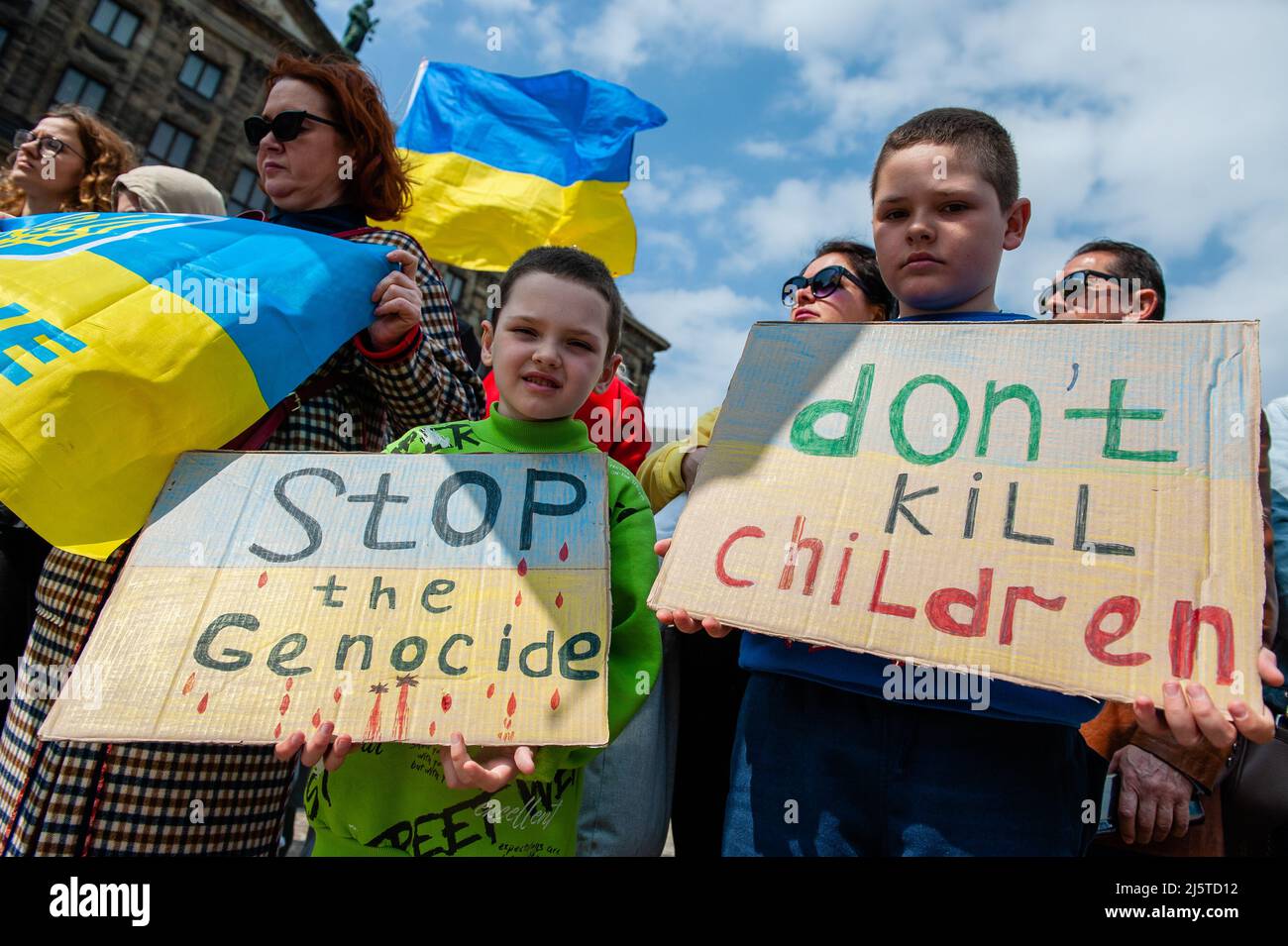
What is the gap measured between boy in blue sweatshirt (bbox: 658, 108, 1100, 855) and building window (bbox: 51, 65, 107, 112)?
926 inches

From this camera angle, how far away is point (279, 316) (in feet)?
5.06

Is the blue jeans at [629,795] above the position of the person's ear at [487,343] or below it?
below

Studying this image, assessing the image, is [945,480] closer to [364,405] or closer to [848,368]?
[848,368]

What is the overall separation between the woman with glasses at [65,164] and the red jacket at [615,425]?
5.68 ft

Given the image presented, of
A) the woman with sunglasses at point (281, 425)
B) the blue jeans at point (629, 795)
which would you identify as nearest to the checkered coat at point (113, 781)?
the woman with sunglasses at point (281, 425)

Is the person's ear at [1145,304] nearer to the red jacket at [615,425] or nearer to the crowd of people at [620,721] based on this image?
the crowd of people at [620,721]

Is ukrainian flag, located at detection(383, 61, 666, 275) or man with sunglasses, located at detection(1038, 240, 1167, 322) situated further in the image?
ukrainian flag, located at detection(383, 61, 666, 275)

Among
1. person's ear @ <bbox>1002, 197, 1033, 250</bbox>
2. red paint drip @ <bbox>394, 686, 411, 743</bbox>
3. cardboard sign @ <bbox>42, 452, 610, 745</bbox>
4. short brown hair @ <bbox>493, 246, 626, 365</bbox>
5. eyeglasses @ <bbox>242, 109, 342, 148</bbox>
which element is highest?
eyeglasses @ <bbox>242, 109, 342, 148</bbox>

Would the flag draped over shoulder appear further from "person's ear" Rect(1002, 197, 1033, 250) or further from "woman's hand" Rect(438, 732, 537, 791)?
"person's ear" Rect(1002, 197, 1033, 250)

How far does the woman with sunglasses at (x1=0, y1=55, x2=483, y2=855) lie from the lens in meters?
1.40

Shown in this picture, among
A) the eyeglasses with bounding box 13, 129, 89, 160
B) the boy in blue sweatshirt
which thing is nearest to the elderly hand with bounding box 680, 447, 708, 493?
the boy in blue sweatshirt

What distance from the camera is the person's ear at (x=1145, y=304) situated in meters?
2.93

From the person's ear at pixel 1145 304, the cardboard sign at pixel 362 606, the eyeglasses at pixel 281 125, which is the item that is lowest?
the cardboard sign at pixel 362 606
